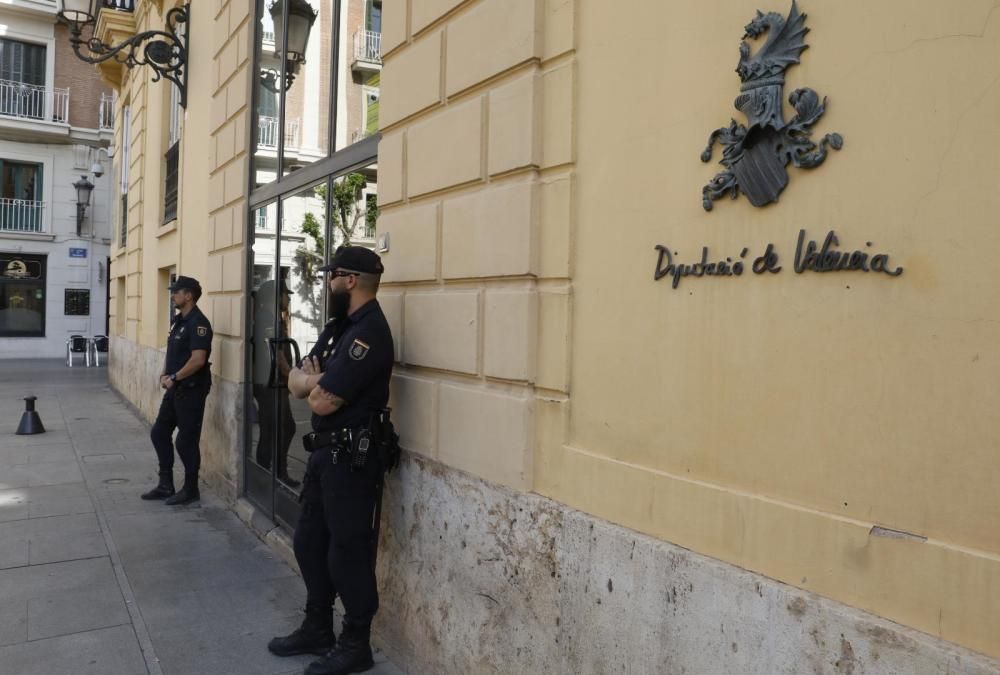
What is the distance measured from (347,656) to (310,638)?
38 centimetres

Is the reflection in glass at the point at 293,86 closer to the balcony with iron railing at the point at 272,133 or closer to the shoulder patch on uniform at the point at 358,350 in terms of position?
the balcony with iron railing at the point at 272,133

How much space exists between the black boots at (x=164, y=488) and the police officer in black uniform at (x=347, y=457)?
390cm

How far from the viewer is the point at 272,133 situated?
6465 mm

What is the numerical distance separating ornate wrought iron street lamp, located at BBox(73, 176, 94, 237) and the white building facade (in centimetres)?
20

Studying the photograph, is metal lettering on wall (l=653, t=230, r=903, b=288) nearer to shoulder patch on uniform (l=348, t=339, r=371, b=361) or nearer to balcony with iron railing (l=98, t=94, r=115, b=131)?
shoulder patch on uniform (l=348, t=339, r=371, b=361)

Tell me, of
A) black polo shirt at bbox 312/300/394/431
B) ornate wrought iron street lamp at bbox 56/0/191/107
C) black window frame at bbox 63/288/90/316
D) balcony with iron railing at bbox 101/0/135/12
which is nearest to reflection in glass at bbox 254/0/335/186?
black polo shirt at bbox 312/300/394/431

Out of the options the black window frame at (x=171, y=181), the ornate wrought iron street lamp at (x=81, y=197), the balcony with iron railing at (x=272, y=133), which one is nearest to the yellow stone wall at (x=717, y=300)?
the balcony with iron railing at (x=272, y=133)

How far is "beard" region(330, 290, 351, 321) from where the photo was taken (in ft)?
12.8

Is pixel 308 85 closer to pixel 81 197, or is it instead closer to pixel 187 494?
pixel 187 494

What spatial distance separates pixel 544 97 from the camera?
311cm

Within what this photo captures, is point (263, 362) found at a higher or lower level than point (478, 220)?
lower

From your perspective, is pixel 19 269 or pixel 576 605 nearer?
pixel 576 605

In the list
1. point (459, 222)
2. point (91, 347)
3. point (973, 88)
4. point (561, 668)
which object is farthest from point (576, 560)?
point (91, 347)

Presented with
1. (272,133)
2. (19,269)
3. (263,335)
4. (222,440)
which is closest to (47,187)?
(19,269)
